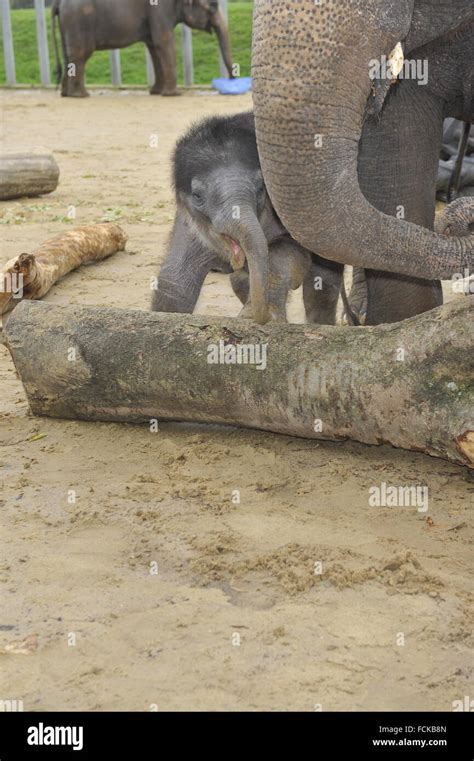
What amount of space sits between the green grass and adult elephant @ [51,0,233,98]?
2249mm

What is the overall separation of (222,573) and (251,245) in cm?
122

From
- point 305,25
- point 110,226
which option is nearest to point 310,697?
point 305,25

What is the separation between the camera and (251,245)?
3.54 metres

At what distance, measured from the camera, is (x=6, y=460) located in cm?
349

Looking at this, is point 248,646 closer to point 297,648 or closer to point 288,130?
point 297,648

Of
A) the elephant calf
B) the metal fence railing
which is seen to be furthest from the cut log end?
the metal fence railing

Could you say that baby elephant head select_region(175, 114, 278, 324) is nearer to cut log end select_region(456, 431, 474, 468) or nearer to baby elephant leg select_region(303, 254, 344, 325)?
baby elephant leg select_region(303, 254, 344, 325)

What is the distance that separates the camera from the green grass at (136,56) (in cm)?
1855

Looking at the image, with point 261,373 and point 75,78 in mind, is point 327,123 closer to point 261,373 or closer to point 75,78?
point 261,373

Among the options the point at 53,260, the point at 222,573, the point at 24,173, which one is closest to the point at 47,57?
the point at 24,173

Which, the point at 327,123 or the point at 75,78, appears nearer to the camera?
the point at 327,123

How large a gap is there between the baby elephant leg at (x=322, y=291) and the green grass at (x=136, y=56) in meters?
13.5

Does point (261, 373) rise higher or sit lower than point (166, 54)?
higher

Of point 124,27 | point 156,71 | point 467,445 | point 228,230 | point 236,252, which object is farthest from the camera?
point 156,71
